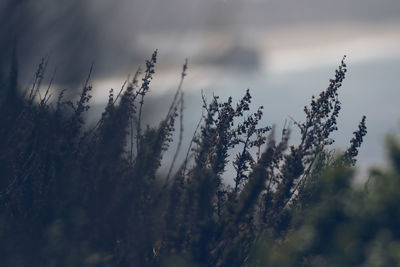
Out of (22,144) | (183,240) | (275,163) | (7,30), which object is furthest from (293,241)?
(7,30)

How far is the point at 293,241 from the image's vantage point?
12.7 ft

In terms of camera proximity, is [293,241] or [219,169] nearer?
[293,241]

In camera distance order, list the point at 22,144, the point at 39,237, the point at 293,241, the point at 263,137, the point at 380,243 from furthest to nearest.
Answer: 1. the point at 263,137
2. the point at 22,144
3. the point at 39,237
4. the point at 293,241
5. the point at 380,243

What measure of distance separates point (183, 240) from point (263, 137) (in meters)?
2.09

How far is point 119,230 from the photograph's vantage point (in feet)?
15.6

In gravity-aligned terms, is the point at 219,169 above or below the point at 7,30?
below

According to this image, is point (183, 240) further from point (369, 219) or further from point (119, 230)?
point (369, 219)

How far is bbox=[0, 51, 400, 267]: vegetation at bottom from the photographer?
12.7ft

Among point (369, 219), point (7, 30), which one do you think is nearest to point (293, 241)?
point (369, 219)

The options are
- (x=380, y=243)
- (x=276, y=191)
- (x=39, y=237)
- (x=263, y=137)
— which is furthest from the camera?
(x=263, y=137)

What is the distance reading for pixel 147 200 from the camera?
198 inches

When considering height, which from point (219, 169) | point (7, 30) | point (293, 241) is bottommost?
point (293, 241)

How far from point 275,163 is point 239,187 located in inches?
19.4

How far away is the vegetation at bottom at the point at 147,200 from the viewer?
388 centimetres
